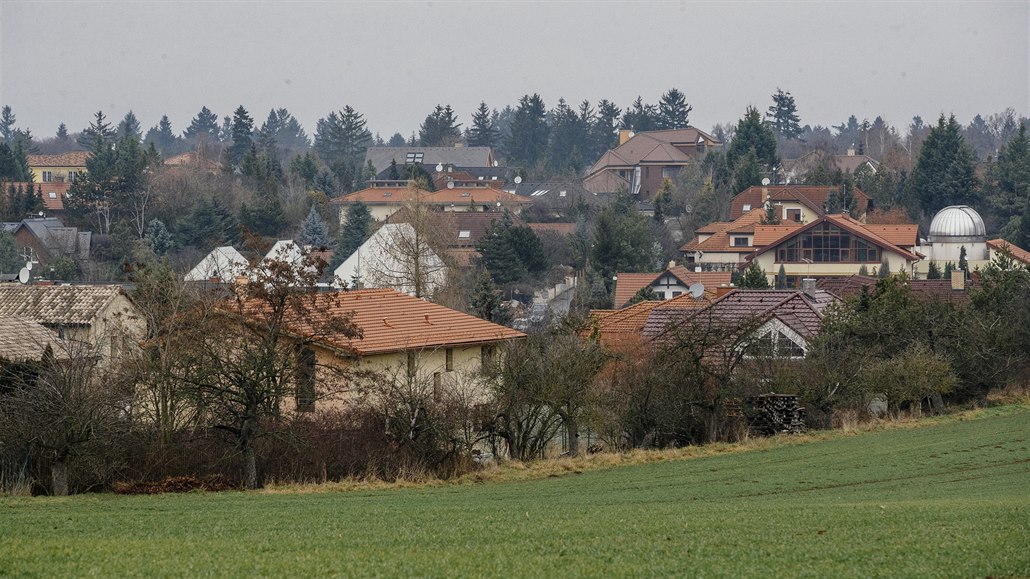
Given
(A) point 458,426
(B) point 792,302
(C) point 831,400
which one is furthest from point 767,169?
(A) point 458,426

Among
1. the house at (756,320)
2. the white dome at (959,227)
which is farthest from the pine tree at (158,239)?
the white dome at (959,227)

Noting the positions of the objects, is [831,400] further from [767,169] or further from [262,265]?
[767,169]

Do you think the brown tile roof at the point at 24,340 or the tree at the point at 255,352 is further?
the brown tile roof at the point at 24,340

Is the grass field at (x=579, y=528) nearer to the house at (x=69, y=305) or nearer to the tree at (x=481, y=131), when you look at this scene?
the house at (x=69, y=305)

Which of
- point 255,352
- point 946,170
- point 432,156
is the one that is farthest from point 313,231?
point 255,352

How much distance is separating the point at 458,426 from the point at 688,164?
364ft

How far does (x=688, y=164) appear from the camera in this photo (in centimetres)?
13688

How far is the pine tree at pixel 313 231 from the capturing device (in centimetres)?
9669

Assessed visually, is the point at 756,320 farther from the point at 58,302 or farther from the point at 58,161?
the point at 58,161

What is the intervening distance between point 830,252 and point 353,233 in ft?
118

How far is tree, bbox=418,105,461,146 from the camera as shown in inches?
6983

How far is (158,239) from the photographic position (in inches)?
3541

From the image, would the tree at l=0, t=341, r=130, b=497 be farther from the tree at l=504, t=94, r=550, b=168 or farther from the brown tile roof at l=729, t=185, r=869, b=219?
the tree at l=504, t=94, r=550, b=168

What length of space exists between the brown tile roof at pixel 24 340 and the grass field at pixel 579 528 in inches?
430
